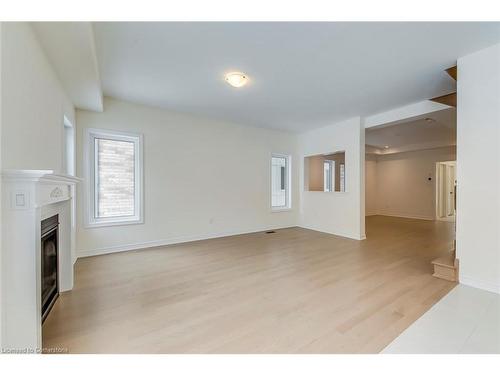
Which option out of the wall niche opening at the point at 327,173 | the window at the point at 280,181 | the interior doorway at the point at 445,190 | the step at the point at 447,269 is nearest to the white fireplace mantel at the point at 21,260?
the step at the point at 447,269

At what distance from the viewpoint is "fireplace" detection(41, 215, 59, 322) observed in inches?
75.3

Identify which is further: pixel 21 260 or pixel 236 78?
pixel 236 78

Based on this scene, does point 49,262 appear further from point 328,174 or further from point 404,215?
point 404,215

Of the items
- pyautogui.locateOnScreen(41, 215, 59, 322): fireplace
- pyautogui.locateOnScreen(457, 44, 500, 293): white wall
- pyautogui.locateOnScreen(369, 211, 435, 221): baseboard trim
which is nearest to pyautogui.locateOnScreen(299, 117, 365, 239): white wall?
pyautogui.locateOnScreen(457, 44, 500, 293): white wall

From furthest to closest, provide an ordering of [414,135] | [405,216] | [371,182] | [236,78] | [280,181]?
1. [371,182]
2. [405,216]
3. [414,135]
4. [280,181]
5. [236,78]

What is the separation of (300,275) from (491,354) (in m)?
1.65

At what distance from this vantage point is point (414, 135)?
21.3 feet

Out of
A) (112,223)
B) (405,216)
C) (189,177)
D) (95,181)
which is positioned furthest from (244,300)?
Answer: (405,216)

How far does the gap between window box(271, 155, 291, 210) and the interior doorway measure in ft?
17.3

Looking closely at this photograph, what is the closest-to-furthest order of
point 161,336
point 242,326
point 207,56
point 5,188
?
1. point 5,188
2. point 161,336
3. point 242,326
4. point 207,56

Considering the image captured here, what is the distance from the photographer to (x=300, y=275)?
2840 millimetres

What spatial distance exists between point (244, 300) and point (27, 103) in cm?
243

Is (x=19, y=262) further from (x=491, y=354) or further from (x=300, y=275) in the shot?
(x=491, y=354)
